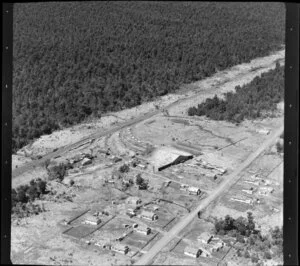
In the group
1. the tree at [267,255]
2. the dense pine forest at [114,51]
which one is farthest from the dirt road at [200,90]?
the tree at [267,255]

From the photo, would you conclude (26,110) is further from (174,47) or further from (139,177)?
(174,47)

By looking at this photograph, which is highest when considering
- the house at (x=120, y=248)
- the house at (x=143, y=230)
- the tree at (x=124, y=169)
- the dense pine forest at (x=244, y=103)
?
the dense pine forest at (x=244, y=103)

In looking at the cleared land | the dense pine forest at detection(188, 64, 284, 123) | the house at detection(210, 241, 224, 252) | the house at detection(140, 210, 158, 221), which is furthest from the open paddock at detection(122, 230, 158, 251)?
the dense pine forest at detection(188, 64, 284, 123)

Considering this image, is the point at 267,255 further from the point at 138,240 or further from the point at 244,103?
the point at 244,103

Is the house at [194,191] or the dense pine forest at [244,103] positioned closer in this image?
the house at [194,191]

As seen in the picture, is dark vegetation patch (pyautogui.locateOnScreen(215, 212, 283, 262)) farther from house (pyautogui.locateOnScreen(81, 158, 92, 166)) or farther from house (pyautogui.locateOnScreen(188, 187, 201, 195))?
house (pyautogui.locateOnScreen(81, 158, 92, 166))

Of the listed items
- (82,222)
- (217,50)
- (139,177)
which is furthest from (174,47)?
(82,222)

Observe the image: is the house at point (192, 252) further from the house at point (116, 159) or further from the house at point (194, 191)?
the house at point (116, 159)
